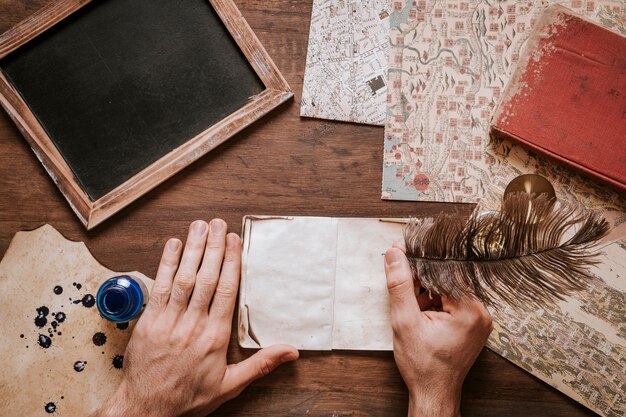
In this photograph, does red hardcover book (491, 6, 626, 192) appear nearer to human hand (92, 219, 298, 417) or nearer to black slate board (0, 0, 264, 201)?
black slate board (0, 0, 264, 201)

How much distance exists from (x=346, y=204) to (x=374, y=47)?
15.2 inches

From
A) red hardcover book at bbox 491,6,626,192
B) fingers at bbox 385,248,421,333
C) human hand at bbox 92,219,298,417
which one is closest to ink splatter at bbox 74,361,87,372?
human hand at bbox 92,219,298,417

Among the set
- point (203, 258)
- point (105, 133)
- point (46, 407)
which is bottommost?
point (46, 407)

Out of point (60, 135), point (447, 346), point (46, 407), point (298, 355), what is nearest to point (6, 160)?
point (60, 135)

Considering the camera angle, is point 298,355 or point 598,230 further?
point 298,355

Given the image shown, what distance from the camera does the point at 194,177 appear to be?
1088 mm

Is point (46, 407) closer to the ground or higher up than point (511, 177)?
closer to the ground

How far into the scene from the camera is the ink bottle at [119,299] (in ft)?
3.29

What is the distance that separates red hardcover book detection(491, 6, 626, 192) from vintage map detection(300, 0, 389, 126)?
296 mm

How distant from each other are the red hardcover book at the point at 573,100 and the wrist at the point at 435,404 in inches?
23.3

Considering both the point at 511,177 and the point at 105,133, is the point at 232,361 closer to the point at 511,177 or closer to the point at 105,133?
the point at 105,133

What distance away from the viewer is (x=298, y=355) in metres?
1.06

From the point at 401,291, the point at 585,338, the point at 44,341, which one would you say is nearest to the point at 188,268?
the point at 44,341

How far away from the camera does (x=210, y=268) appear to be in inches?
42.1
